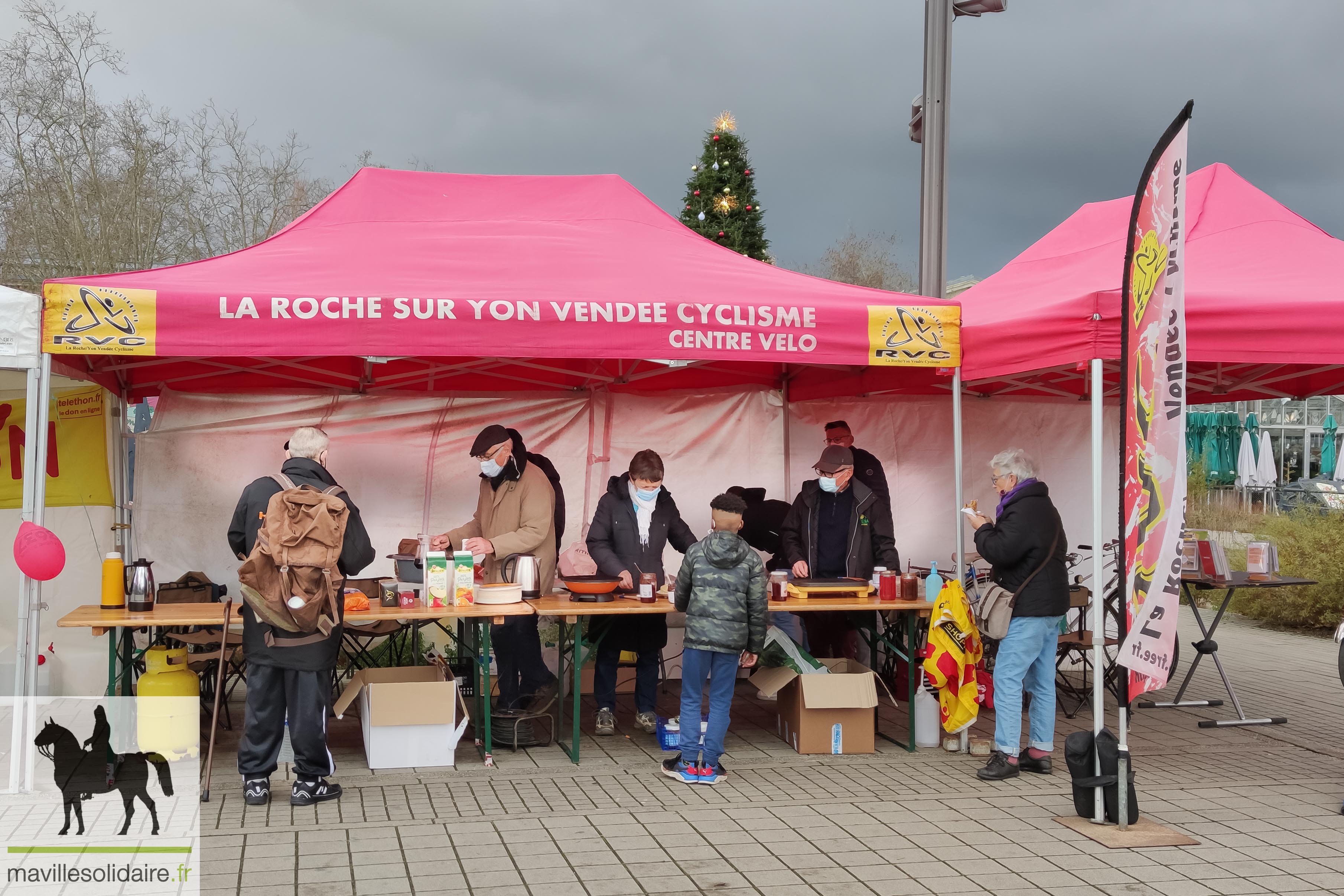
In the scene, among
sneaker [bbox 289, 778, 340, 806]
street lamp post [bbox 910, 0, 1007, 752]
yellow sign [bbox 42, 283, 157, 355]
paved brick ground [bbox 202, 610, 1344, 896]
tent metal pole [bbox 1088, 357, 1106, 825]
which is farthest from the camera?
street lamp post [bbox 910, 0, 1007, 752]

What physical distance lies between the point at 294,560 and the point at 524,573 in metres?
1.50

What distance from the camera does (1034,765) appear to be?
218 inches

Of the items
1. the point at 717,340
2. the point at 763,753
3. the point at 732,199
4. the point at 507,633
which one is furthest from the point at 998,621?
the point at 732,199

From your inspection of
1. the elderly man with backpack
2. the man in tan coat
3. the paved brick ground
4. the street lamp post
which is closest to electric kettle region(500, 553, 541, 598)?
the man in tan coat

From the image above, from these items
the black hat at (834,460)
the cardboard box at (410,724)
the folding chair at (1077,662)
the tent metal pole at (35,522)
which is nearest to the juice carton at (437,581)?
the cardboard box at (410,724)

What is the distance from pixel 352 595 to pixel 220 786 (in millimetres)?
1034

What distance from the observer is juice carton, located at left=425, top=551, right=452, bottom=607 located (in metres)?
5.53

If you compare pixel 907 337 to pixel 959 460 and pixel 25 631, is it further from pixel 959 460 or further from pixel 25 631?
pixel 25 631

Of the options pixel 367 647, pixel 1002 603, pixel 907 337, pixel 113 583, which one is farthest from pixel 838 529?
pixel 113 583

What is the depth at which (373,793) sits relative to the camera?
505 centimetres

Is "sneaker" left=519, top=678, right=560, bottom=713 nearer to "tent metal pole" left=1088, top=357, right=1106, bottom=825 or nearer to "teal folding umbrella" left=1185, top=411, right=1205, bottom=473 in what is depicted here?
"tent metal pole" left=1088, top=357, right=1106, bottom=825

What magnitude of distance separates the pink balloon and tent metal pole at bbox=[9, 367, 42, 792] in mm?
156

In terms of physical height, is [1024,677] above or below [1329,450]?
below

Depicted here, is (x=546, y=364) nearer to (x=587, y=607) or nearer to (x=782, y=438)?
(x=782, y=438)
